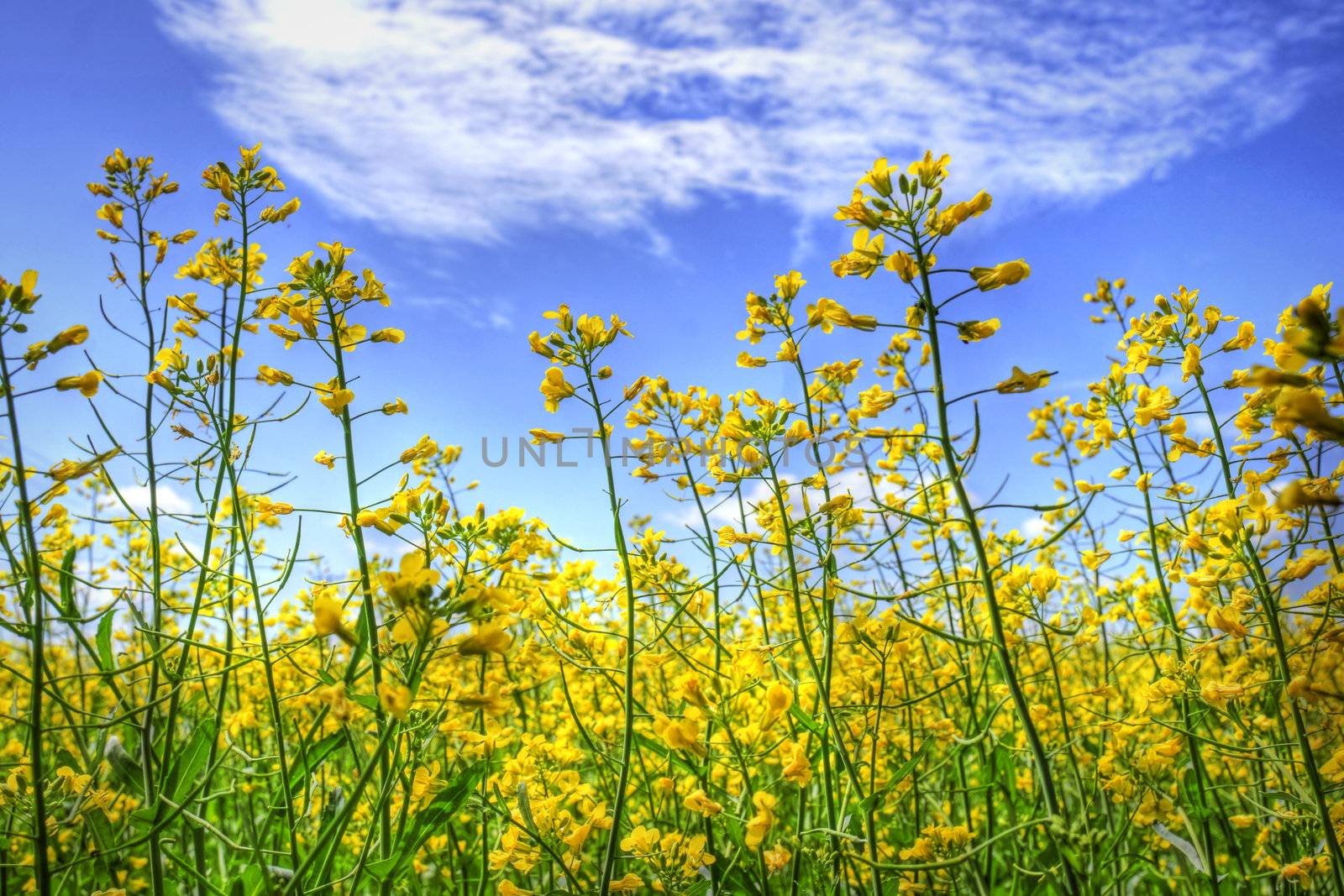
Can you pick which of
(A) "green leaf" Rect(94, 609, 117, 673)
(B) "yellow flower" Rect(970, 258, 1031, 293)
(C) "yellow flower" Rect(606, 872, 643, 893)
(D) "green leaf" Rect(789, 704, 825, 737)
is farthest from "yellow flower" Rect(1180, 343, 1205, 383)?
(A) "green leaf" Rect(94, 609, 117, 673)

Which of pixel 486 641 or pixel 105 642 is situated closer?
pixel 486 641

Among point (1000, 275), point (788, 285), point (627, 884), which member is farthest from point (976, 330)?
point (627, 884)

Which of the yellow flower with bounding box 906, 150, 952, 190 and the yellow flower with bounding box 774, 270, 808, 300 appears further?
the yellow flower with bounding box 774, 270, 808, 300

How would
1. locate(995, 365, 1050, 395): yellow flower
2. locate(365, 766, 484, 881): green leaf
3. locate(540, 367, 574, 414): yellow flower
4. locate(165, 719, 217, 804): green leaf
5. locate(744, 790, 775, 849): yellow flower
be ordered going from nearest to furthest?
locate(995, 365, 1050, 395): yellow flower
locate(744, 790, 775, 849): yellow flower
locate(365, 766, 484, 881): green leaf
locate(165, 719, 217, 804): green leaf
locate(540, 367, 574, 414): yellow flower

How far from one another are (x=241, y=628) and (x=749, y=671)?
3.56 meters

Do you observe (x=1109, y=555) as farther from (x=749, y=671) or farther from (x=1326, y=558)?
(x=749, y=671)

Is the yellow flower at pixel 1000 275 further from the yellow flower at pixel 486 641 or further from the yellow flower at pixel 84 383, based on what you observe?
the yellow flower at pixel 84 383

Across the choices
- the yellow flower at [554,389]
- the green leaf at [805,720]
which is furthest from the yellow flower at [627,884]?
the yellow flower at [554,389]

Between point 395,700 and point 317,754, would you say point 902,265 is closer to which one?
point 395,700

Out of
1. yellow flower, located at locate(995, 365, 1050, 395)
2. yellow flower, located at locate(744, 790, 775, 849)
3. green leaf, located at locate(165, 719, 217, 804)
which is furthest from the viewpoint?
green leaf, located at locate(165, 719, 217, 804)

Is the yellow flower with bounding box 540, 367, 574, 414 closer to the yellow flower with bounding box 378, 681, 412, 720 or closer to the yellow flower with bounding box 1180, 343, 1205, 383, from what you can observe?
the yellow flower with bounding box 378, 681, 412, 720

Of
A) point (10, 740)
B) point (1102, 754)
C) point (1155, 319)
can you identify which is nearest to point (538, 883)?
point (1102, 754)

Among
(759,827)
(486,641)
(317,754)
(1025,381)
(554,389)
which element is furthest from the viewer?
(554,389)

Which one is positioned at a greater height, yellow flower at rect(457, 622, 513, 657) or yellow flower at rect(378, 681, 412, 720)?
→ yellow flower at rect(457, 622, 513, 657)
